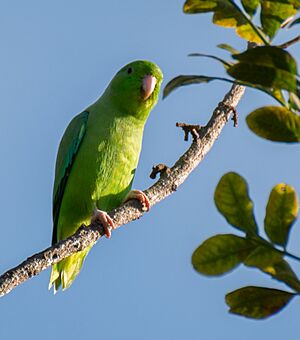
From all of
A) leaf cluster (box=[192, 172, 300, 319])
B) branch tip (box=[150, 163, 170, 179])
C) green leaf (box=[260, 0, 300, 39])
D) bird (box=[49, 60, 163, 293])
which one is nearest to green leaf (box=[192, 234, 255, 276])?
leaf cluster (box=[192, 172, 300, 319])

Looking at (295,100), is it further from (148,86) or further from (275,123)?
(148,86)

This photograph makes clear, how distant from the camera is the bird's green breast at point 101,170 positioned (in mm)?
4574

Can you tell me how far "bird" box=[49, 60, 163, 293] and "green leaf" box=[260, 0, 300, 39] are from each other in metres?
3.29

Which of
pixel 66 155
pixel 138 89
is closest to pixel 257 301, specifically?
pixel 66 155

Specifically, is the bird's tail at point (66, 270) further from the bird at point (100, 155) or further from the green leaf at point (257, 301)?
the green leaf at point (257, 301)

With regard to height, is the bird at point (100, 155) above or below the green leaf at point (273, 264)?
above

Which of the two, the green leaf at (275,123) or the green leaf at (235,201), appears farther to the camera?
the green leaf at (235,201)

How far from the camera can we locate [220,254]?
1.13 metres

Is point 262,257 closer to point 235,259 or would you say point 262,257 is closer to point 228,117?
point 235,259

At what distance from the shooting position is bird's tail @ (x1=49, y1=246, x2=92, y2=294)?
4852 millimetres

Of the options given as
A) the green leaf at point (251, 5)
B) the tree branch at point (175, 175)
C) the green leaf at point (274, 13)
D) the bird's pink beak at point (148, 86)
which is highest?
the bird's pink beak at point (148, 86)

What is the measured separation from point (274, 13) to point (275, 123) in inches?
10.2

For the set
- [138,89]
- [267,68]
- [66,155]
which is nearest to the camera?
[267,68]

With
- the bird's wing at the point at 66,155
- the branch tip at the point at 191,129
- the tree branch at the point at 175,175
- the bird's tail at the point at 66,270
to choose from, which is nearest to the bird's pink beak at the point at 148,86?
the bird's wing at the point at 66,155
